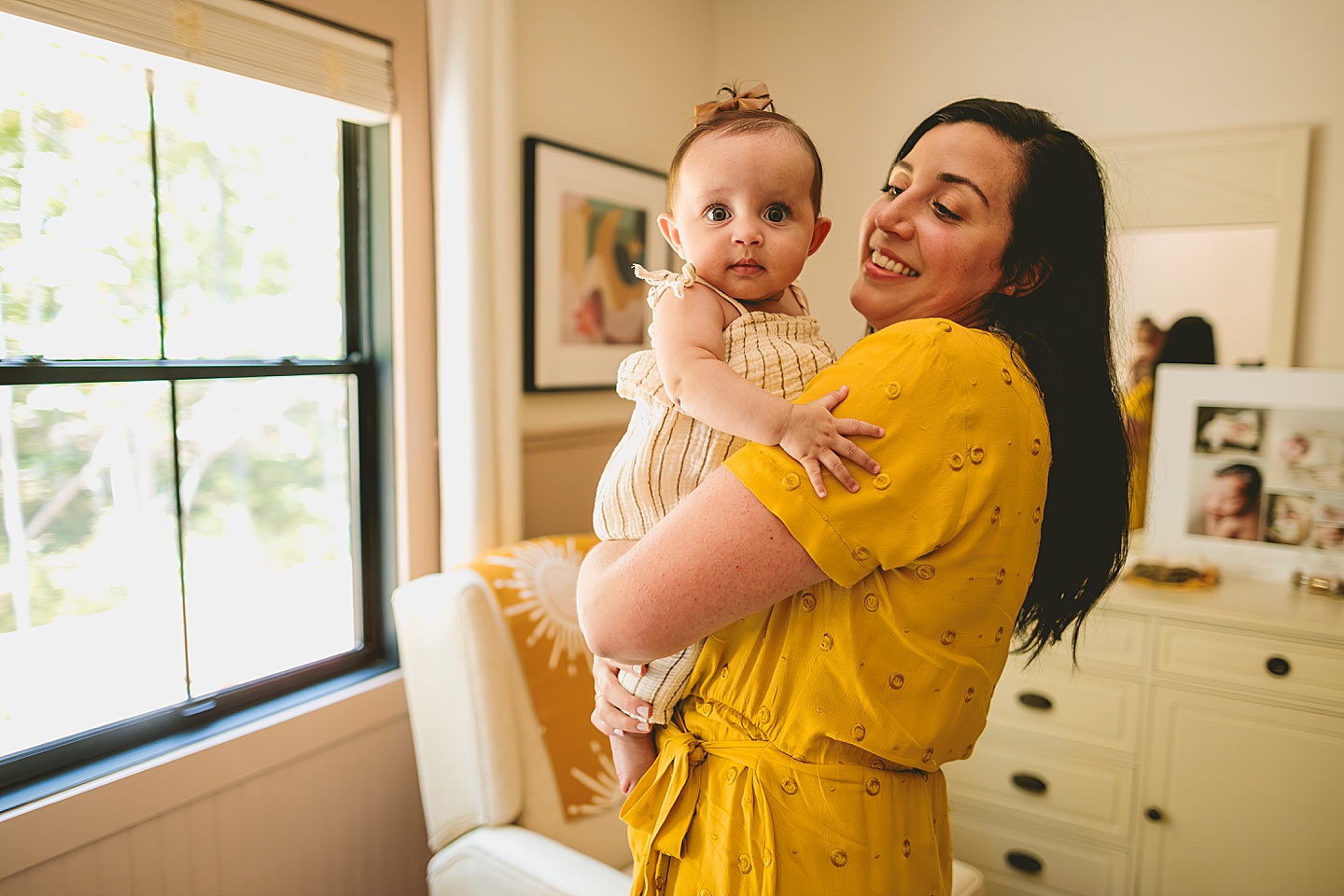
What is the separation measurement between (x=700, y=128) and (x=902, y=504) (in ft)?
1.73

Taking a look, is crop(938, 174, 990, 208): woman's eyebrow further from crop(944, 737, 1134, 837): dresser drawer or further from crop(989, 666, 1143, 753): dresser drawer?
crop(944, 737, 1134, 837): dresser drawer

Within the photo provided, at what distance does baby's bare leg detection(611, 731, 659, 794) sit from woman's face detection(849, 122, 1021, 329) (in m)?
0.55

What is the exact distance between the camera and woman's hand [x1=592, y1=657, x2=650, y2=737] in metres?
0.91

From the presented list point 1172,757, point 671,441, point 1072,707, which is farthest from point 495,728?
point 1172,757

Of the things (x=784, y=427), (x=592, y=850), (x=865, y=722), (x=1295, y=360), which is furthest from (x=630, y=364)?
(x=1295, y=360)

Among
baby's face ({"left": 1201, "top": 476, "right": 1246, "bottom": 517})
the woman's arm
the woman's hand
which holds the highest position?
the woman's arm

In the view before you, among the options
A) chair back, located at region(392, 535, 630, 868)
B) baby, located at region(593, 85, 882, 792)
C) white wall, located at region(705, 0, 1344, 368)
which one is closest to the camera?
baby, located at region(593, 85, 882, 792)

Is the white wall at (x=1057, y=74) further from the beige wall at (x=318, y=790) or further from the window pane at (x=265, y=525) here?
the window pane at (x=265, y=525)

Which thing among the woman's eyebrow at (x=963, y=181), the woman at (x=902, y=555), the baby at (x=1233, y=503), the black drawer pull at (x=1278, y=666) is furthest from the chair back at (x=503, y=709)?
the baby at (x=1233, y=503)

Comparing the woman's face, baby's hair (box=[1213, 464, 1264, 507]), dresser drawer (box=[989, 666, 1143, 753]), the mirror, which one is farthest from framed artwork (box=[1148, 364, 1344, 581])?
the woman's face

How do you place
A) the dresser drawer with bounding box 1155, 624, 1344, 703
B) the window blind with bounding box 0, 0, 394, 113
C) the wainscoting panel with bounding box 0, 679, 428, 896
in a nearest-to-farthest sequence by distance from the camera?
1. the window blind with bounding box 0, 0, 394, 113
2. the wainscoting panel with bounding box 0, 679, 428, 896
3. the dresser drawer with bounding box 1155, 624, 1344, 703

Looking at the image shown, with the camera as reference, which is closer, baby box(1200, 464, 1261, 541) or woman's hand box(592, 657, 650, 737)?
woman's hand box(592, 657, 650, 737)

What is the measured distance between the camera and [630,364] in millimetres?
946

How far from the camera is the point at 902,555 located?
70 centimetres
